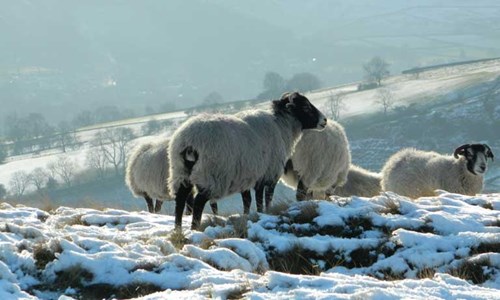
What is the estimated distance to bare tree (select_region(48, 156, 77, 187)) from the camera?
121 metres

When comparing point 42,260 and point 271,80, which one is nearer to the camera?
point 42,260

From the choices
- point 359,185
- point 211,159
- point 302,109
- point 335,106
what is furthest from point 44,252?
point 335,106

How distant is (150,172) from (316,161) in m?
4.39

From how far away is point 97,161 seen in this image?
126188 mm

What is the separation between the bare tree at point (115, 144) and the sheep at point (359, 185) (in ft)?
346

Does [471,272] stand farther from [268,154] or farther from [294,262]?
[268,154]

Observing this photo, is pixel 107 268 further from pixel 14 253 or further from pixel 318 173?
pixel 318 173

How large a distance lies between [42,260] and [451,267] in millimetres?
5294

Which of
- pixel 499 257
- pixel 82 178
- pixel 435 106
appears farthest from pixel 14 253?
pixel 435 106

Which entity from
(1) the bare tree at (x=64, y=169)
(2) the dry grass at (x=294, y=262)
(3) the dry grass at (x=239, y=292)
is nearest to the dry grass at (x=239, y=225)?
(2) the dry grass at (x=294, y=262)

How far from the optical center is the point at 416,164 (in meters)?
18.9

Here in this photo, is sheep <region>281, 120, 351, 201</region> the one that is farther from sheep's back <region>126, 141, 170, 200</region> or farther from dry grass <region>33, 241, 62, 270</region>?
dry grass <region>33, 241, 62, 270</region>

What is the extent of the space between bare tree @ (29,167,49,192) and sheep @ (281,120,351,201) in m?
103

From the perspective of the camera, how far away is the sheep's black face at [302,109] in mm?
15344
